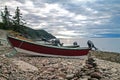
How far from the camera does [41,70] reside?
20125 mm

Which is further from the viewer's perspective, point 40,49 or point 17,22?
point 17,22

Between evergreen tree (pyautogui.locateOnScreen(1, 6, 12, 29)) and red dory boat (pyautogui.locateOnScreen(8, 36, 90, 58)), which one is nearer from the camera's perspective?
red dory boat (pyautogui.locateOnScreen(8, 36, 90, 58))

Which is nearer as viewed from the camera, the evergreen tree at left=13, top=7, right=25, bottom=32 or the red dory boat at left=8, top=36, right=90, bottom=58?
the red dory boat at left=8, top=36, right=90, bottom=58

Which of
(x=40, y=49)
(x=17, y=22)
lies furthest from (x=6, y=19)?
(x=40, y=49)

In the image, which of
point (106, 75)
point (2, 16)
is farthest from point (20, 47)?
point (2, 16)

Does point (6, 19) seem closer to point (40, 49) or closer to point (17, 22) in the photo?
point (17, 22)

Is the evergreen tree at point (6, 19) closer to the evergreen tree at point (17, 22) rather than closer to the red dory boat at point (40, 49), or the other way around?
the evergreen tree at point (17, 22)

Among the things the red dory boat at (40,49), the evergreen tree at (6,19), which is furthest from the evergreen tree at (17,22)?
the red dory boat at (40,49)

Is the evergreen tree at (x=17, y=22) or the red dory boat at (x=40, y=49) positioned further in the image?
the evergreen tree at (x=17, y=22)

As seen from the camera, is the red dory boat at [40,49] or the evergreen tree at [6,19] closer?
the red dory boat at [40,49]

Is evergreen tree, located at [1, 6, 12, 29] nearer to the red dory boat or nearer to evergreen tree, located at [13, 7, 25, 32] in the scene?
evergreen tree, located at [13, 7, 25, 32]

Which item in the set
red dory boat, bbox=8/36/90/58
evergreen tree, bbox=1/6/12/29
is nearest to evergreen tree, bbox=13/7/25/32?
evergreen tree, bbox=1/6/12/29

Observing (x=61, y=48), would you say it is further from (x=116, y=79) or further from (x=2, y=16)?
(x=2, y=16)

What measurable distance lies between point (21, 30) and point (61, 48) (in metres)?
60.2
